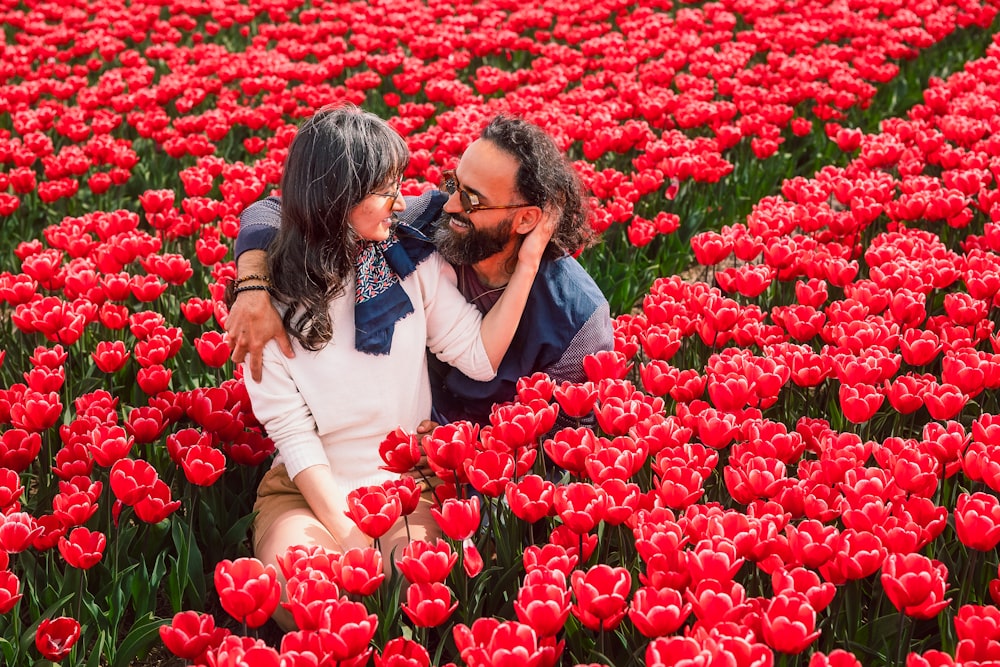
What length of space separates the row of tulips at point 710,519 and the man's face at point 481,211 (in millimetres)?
518

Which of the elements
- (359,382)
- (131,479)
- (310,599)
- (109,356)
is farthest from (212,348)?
(310,599)

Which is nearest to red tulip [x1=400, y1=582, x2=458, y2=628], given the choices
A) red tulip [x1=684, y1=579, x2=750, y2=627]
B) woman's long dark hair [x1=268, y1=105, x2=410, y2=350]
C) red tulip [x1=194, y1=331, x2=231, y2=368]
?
red tulip [x1=684, y1=579, x2=750, y2=627]

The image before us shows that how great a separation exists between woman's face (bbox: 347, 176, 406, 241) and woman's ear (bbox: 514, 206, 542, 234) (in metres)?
0.43

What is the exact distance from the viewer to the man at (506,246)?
3209 millimetres

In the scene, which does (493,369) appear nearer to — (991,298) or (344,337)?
(344,337)

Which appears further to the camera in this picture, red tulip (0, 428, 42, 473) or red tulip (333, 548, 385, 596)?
red tulip (0, 428, 42, 473)

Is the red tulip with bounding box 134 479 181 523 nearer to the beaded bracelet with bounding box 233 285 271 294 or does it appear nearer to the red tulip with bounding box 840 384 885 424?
the beaded bracelet with bounding box 233 285 271 294

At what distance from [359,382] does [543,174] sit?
0.88 m

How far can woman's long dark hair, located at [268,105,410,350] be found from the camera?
285 centimetres

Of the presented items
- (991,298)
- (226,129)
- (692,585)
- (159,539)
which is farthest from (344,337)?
(226,129)

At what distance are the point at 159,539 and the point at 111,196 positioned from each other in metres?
3.45

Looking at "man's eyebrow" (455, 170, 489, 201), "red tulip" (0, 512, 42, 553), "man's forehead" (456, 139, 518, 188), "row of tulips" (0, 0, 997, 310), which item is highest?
"man's forehead" (456, 139, 518, 188)

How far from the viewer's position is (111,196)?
583 centimetres

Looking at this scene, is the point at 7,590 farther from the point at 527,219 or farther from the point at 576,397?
the point at 527,219
